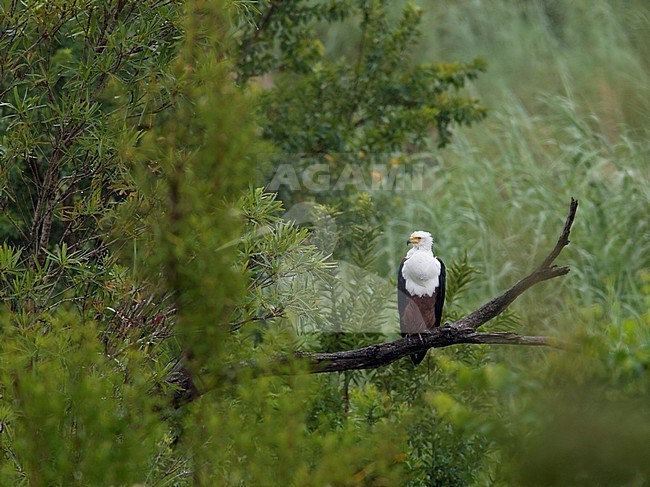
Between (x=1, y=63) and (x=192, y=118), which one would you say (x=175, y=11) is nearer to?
(x=1, y=63)

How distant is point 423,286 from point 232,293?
1.32 meters

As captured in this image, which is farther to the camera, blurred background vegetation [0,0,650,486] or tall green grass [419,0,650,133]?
tall green grass [419,0,650,133]

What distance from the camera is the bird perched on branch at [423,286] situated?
2586 mm

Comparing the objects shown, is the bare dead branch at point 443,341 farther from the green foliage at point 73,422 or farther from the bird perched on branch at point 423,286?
the green foliage at point 73,422

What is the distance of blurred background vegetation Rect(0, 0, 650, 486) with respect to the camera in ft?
4.41

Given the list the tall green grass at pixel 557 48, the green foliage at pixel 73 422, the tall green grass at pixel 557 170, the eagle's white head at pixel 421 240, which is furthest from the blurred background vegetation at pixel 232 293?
the tall green grass at pixel 557 48

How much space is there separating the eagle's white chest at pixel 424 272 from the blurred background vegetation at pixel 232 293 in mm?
194

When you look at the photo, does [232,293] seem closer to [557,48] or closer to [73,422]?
[73,422]

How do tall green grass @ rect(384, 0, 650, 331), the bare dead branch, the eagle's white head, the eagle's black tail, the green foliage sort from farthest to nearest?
tall green grass @ rect(384, 0, 650, 331) < the eagle's black tail < the eagle's white head < the bare dead branch < the green foliage

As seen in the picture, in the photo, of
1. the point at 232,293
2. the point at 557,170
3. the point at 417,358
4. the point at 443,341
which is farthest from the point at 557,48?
the point at 232,293

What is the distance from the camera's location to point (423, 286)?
8.61 feet

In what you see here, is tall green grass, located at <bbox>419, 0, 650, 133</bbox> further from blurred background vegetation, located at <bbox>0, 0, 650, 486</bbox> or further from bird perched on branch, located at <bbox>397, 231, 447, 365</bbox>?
bird perched on branch, located at <bbox>397, 231, 447, 365</bbox>

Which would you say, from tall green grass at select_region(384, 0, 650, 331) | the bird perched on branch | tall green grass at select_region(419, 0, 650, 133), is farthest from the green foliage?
tall green grass at select_region(419, 0, 650, 133)

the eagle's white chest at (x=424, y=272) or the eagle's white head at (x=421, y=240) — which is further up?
the eagle's white head at (x=421, y=240)
